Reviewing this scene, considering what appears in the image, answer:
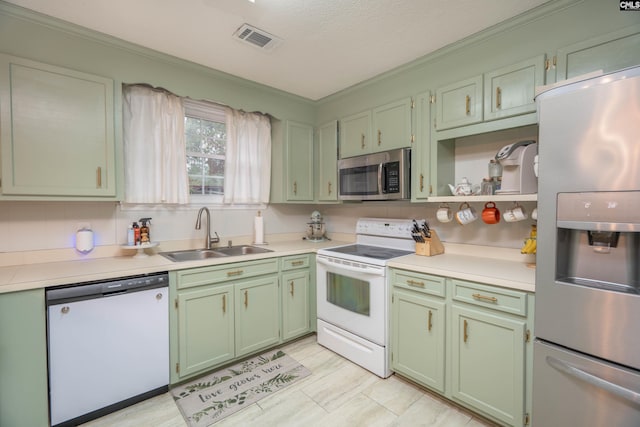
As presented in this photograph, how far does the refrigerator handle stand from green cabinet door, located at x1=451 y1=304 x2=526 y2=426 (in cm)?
18

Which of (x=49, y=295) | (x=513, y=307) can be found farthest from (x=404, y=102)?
(x=49, y=295)

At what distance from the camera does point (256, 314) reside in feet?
7.98

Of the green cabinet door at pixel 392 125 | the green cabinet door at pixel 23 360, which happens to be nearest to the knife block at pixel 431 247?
the green cabinet door at pixel 392 125

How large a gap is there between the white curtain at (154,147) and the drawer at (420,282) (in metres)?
1.93

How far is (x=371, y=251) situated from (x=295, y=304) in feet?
2.86

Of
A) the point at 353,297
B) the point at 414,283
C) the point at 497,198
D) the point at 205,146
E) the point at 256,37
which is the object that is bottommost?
the point at 353,297

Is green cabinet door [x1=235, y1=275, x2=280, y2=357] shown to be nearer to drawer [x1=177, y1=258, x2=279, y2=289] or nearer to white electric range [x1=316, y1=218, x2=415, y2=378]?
drawer [x1=177, y1=258, x2=279, y2=289]

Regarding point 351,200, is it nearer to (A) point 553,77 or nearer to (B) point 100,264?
(A) point 553,77

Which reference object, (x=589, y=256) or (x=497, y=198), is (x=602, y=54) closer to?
(x=497, y=198)

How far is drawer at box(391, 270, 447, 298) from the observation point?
1884 mm

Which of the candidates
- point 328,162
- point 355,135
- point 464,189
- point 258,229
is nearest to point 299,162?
point 328,162

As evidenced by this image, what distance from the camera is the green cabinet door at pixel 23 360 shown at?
149 cm

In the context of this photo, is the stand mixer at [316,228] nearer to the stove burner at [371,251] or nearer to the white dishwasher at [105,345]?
the stove burner at [371,251]

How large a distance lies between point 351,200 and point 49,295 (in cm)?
228
